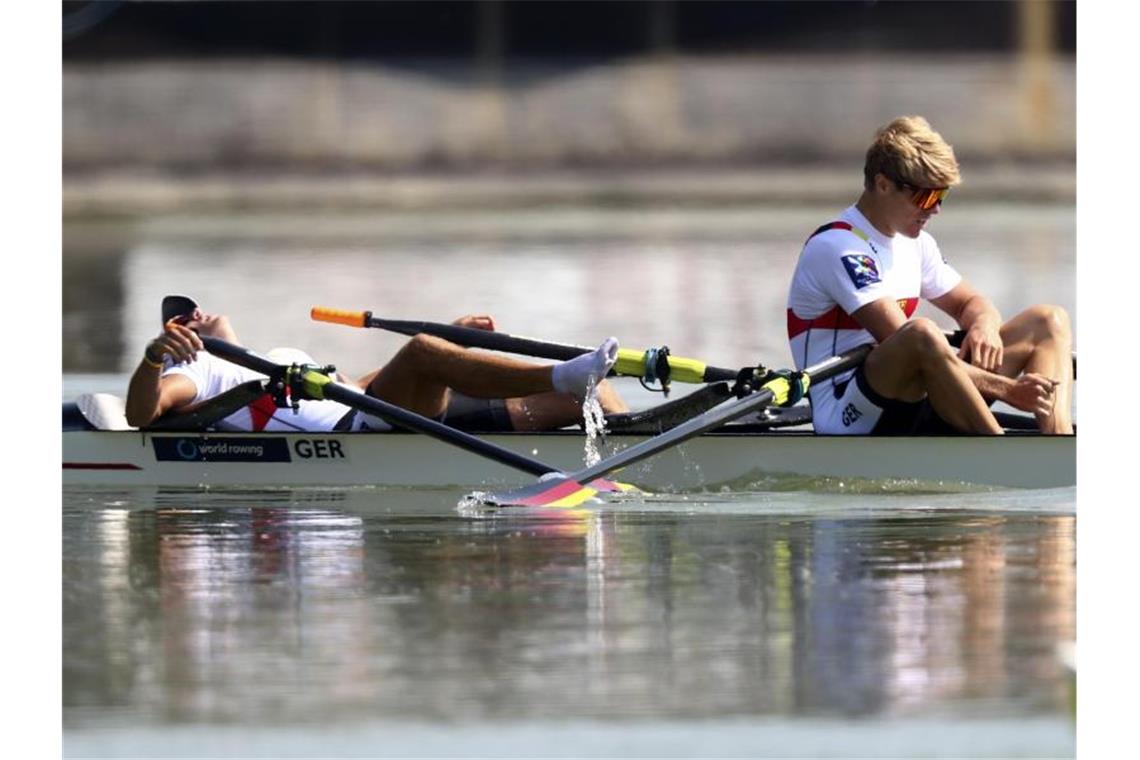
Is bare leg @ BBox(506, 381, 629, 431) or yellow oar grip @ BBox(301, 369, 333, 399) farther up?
yellow oar grip @ BBox(301, 369, 333, 399)

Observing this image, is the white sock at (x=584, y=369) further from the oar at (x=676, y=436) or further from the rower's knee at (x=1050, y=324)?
the rower's knee at (x=1050, y=324)

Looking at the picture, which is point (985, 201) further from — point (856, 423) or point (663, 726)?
point (663, 726)

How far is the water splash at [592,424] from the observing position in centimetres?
884

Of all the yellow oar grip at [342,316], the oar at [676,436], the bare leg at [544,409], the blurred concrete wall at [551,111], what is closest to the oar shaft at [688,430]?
the oar at [676,436]

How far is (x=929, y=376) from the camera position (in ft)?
27.6

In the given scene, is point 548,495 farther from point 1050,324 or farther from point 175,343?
point 1050,324

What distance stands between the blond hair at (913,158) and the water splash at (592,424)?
4.25 ft

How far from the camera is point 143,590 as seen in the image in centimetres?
682

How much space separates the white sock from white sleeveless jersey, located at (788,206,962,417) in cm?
74

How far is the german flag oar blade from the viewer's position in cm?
838

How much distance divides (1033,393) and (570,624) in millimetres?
2867

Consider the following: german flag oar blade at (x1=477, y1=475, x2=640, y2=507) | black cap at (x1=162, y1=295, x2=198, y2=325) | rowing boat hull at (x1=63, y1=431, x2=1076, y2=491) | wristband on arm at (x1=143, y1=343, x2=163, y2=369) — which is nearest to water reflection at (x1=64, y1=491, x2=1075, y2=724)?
german flag oar blade at (x1=477, y1=475, x2=640, y2=507)

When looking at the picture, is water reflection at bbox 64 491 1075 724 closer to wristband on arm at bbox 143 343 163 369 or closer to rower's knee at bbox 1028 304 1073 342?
wristband on arm at bbox 143 343 163 369

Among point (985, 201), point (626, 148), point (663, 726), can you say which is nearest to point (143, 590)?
point (663, 726)
